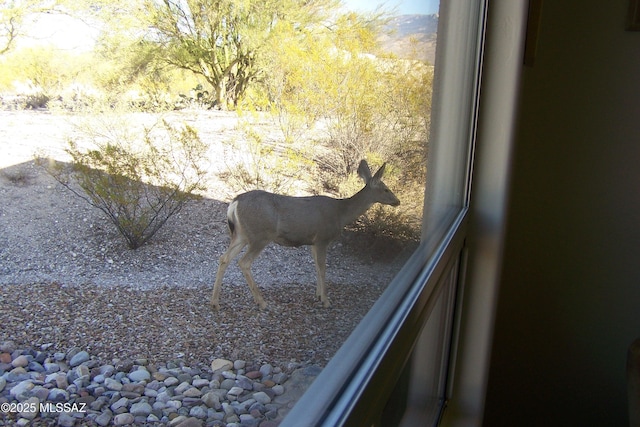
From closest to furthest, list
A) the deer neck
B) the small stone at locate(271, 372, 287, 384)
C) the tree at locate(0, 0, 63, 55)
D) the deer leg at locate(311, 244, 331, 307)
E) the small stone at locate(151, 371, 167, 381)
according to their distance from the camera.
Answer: the tree at locate(0, 0, 63, 55) → the small stone at locate(151, 371, 167, 381) → the small stone at locate(271, 372, 287, 384) → the deer leg at locate(311, 244, 331, 307) → the deer neck

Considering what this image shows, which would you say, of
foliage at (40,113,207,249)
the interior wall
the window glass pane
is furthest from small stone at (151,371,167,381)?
the interior wall

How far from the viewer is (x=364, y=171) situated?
81 centimetres

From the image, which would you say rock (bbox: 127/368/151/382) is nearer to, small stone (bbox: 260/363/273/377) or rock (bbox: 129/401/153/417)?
rock (bbox: 129/401/153/417)

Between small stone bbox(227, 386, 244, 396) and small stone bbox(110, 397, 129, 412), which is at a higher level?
small stone bbox(110, 397, 129, 412)

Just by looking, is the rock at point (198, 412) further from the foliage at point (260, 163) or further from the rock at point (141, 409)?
the foliage at point (260, 163)

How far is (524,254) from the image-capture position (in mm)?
1961

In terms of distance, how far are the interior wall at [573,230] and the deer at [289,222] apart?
1078 mm

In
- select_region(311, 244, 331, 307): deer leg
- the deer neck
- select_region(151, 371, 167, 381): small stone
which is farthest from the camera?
Answer: the deer neck

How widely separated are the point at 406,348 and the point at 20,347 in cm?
58

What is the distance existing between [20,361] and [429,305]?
30.9 inches

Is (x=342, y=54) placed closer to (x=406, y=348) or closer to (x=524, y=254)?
(x=406, y=348)

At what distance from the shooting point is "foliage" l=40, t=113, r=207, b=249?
1.19ft

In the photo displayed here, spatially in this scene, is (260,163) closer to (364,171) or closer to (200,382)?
(200,382)

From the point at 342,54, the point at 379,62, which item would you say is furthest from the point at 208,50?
the point at 379,62
